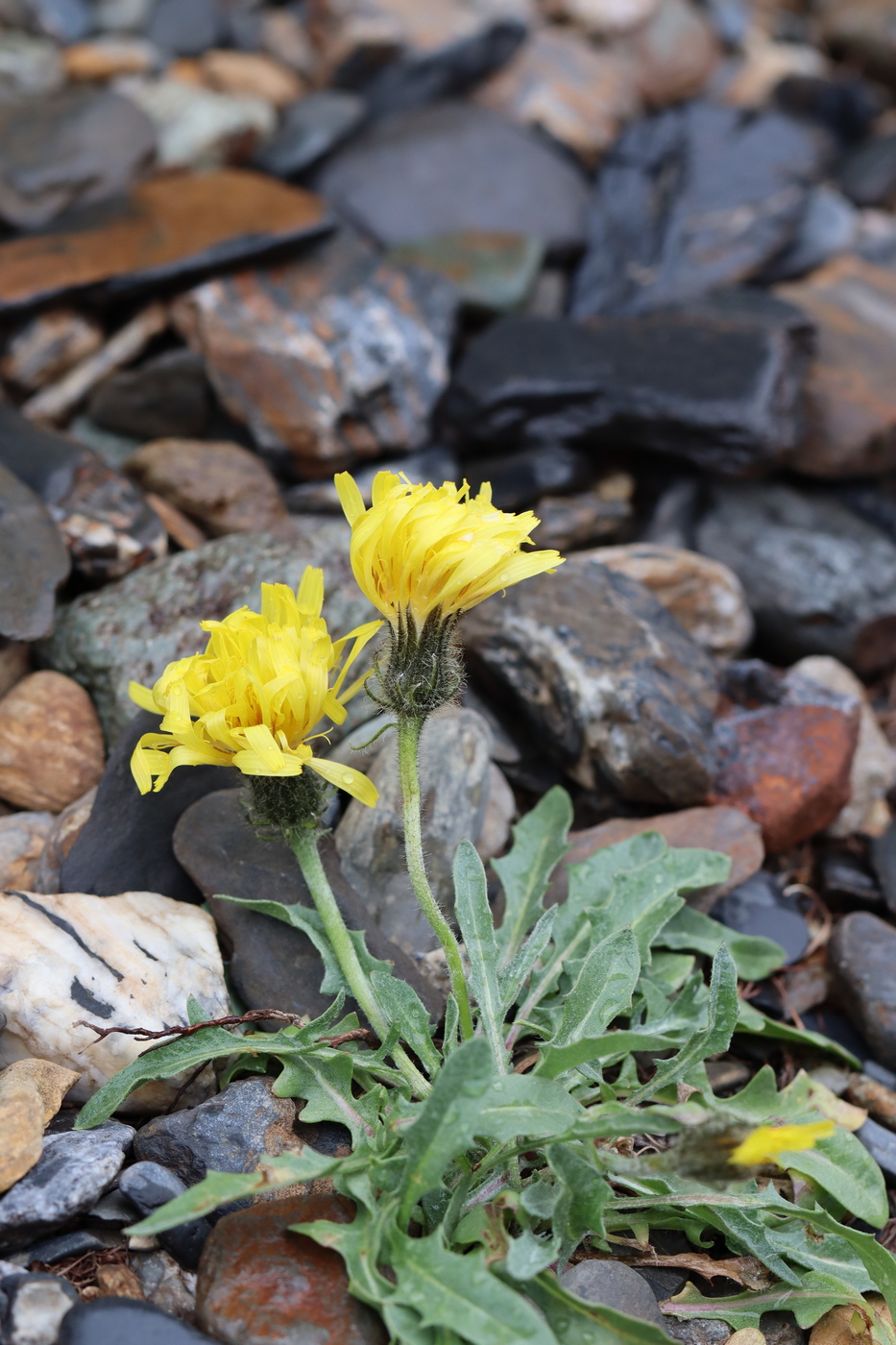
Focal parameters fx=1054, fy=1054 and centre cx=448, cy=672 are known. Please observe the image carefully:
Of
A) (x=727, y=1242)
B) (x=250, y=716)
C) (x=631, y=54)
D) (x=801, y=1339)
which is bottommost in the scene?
(x=801, y=1339)

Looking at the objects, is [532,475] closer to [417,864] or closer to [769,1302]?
[417,864]

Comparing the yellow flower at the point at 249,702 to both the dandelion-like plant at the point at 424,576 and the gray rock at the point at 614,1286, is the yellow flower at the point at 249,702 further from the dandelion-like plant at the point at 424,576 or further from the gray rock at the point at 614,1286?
the gray rock at the point at 614,1286

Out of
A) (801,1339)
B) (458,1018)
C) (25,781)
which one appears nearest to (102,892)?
(25,781)

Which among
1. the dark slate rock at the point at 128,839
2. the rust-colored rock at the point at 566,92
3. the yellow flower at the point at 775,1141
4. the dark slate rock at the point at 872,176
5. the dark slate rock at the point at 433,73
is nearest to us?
the yellow flower at the point at 775,1141

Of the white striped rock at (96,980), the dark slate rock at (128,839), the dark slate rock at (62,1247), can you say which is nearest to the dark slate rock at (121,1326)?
the dark slate rock at (62,1247)

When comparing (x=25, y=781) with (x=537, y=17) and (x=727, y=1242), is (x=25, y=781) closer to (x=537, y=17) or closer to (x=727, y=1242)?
(x=727, y=1242)

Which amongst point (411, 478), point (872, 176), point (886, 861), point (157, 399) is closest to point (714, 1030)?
point (886, 861)

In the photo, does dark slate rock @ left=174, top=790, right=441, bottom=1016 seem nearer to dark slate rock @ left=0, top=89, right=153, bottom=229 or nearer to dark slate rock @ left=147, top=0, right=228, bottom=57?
dark slate rock @ left=0, top=89, right=153, bottom=229
